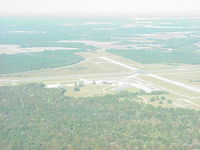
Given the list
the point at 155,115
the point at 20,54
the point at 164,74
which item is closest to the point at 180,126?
the point at 155,115

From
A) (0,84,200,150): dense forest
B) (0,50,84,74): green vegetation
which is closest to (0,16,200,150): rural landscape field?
(0,84,200,150): dense forest

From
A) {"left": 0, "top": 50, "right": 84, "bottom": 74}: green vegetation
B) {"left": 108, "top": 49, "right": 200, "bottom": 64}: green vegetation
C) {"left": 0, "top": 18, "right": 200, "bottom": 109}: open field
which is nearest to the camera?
{"left": 0, "top": 18, "right": 200, "bottom": 109}: open field

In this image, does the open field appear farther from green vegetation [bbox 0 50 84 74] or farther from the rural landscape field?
the rural landscape field

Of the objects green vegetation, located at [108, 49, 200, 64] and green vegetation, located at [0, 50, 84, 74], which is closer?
green vegetation, located at [0, 50, 84, 74]

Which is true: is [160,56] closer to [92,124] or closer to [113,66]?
[113,66]

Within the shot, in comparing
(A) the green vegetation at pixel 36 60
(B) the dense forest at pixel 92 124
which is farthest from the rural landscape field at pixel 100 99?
(A) the green vegetation at pixel 36 60

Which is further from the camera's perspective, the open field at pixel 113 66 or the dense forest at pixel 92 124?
the open field at pixel 113 66

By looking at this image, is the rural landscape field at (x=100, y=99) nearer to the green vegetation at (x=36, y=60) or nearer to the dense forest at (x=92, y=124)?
the dense forest at (x=92, y=124)
